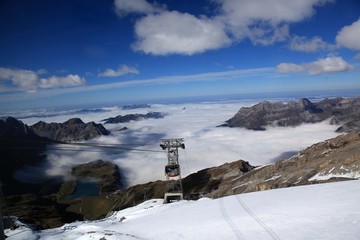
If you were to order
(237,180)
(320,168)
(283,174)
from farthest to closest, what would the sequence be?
(237,180), (283,174), (320,168)

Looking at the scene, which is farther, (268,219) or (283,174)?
(283,174)

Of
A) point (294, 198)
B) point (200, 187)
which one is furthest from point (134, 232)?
point (200, 187)

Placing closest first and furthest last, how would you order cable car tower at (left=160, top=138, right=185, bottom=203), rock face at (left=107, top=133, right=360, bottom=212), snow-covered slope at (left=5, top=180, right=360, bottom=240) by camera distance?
1. snow-covered slope at (left=5, top=180, right=360, bottom=240)
2. rock face at (left=107, top=133, right=360, bottom=212)
3. cable car tower at (left=160, top=138, right=185, bottom=203)

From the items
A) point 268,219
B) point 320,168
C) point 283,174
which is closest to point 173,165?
point 283,174

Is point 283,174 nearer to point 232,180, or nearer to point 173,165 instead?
point 173,165

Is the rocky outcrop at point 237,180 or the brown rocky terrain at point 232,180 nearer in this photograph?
the rocky outcrop at point 237,180

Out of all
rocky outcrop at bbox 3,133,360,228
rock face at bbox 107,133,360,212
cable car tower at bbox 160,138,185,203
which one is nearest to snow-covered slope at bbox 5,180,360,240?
cable car tower at bbox 160,138,185,203

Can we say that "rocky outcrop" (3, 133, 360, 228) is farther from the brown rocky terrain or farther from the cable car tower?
the cable car tower

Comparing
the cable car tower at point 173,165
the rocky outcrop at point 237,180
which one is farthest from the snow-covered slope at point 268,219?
the rocky outcrop at point 237,180

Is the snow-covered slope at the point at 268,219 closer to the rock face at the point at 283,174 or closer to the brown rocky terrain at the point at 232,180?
the rock face at the point at 283,174
